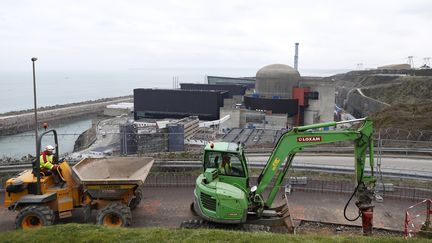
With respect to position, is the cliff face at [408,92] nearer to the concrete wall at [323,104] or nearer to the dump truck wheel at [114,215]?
the concrete wall at [323,104]

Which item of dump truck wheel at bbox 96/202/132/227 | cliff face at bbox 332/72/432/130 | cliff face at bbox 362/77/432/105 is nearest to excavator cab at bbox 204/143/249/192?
dump truck wheel at bbox 96/202/132/227

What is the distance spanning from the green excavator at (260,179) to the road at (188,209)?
1.94 metres

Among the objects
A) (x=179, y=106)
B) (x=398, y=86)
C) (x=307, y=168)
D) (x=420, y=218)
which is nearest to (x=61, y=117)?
(x=179, y=106)

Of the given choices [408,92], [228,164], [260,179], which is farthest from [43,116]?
[260,179]

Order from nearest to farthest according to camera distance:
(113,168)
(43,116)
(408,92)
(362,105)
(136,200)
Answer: (113,168) → (136,200) → (408,92) → (362,105) → (43,116)

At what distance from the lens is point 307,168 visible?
48.8ft

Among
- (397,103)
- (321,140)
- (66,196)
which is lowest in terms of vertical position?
(66,196)

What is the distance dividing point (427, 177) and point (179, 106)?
47.0 m

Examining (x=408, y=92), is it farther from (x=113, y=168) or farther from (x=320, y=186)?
(x=113, y=168)

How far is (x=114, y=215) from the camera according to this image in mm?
9086

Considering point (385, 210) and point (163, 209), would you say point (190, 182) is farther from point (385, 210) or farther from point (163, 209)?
point (385, 210)

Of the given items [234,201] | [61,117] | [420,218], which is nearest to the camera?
[234,201]

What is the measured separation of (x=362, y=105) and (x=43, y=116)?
61.6m

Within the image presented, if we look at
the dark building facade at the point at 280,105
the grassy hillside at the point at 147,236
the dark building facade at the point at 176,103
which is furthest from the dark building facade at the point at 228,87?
the grassy hillside at the point at 147,236
